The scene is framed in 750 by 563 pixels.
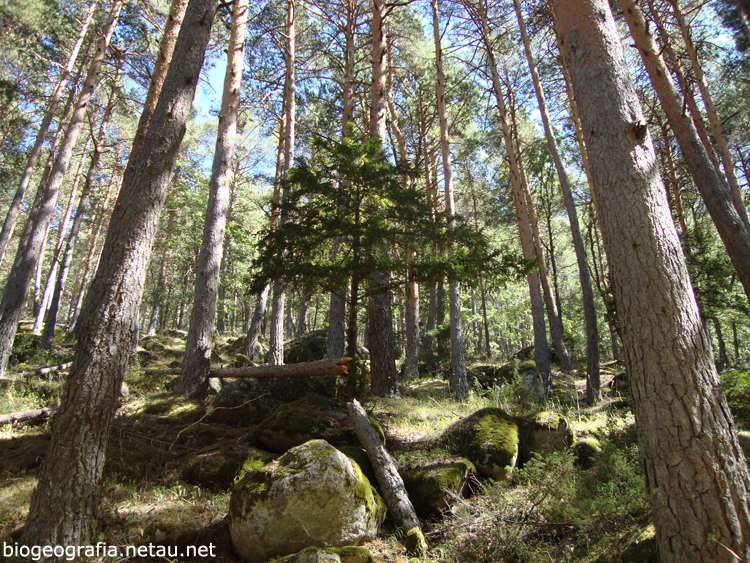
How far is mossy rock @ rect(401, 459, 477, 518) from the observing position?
4.08 m

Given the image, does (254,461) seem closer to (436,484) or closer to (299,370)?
(299,370)

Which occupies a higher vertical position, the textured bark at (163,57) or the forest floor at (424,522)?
the textured bark at (163,57)

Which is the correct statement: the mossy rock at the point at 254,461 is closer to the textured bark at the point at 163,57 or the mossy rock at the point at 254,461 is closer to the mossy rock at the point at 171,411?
the mossy rock at the point at 171,411

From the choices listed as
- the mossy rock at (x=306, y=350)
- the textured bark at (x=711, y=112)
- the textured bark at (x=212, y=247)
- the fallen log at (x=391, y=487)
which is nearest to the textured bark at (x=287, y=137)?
the mossy rock at (x=306, y=350)

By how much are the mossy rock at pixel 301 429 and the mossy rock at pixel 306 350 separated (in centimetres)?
662

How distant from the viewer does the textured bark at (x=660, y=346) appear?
252 cm

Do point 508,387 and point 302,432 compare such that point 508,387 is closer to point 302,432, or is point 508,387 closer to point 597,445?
point 597,445

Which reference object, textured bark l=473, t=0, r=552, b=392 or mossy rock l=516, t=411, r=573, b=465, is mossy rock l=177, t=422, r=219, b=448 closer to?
mossy rock l=516, t=411, r=573, b=465

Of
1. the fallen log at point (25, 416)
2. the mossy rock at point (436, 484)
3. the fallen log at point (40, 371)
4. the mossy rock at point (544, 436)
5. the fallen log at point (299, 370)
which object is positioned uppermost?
the fallen log at point (40, 371)

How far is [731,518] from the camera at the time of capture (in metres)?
A: 2.45

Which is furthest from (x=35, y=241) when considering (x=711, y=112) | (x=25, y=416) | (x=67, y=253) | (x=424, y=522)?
(x=711, y=112)

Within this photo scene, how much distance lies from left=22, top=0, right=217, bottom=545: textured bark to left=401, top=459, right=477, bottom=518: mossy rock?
3.04 meters

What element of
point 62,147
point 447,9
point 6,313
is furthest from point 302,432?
point 447,9

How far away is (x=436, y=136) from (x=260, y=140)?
994 centimetres
